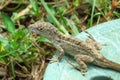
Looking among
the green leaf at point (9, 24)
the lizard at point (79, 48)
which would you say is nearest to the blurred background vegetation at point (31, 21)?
the green leaf at point (9, 24)

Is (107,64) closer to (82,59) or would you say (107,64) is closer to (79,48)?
(82,59)

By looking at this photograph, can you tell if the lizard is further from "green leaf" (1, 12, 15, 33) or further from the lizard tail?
"green leaf" (1, 12, 15, 33)

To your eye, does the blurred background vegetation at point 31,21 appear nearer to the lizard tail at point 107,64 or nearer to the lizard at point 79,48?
the lizard at point 79,48

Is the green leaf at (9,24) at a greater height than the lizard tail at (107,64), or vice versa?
the green leaf at (9,24)

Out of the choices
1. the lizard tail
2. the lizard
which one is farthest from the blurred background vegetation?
the lizard tail

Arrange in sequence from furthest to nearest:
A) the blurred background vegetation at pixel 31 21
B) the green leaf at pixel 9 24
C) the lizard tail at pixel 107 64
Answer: the green leaf at pixel 9 24 → the blurred background vegetation at pixel 31 21 → the lizard tail at pixel 107 64

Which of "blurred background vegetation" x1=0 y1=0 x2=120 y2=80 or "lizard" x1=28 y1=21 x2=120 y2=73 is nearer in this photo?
"lizard" x1=28 y1=21 x2=120 y2=73

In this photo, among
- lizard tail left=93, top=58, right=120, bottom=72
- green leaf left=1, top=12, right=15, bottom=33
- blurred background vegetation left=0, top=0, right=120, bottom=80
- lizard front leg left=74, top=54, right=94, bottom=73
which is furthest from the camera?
green leaf left=1, top=12, right=15, bottom=33
